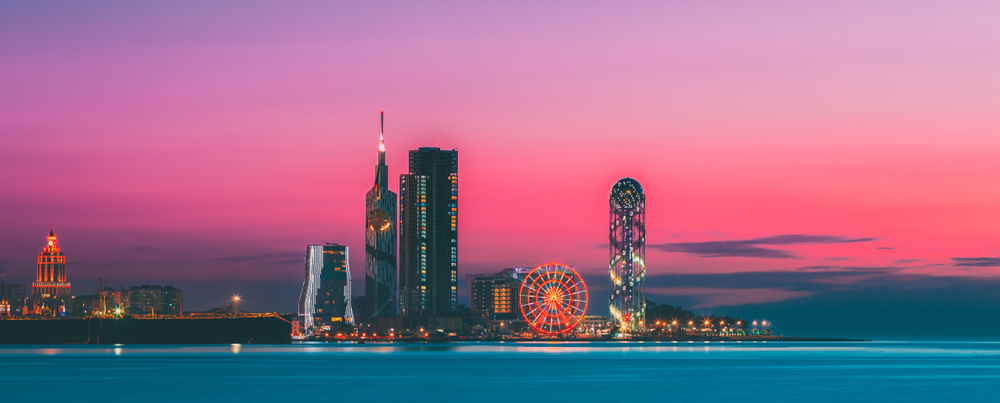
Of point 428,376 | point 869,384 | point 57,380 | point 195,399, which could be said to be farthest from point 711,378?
point 57,380

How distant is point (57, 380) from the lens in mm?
113188

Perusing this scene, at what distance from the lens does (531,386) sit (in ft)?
326

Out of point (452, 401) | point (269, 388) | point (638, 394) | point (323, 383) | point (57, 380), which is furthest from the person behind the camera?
point (57, 380)

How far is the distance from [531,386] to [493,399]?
15.5 meters

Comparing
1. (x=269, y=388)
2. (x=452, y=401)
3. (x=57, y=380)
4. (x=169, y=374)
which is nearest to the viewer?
(x=452, y=401)

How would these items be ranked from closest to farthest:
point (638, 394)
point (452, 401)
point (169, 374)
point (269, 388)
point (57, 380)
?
point (452, 401) < point (638, 394) < point (269, 388) < point (57, 380) < point (169, 374)

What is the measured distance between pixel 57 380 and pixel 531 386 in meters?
54.6

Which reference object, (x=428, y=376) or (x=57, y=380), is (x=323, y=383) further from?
(x=57, y=380)

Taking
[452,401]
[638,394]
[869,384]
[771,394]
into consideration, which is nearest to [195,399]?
[452,401]

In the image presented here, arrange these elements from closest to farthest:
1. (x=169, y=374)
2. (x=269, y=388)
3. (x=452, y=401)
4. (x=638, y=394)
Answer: (x=452, y=401), (x=638, y=394), (x=269, y=388), (x=169, y=374)

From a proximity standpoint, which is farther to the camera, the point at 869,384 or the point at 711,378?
the point at 711,378

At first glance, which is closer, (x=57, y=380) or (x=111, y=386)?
(x=111, y=386)

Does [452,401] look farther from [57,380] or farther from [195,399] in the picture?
[57,380]

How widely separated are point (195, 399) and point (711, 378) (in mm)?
57729
